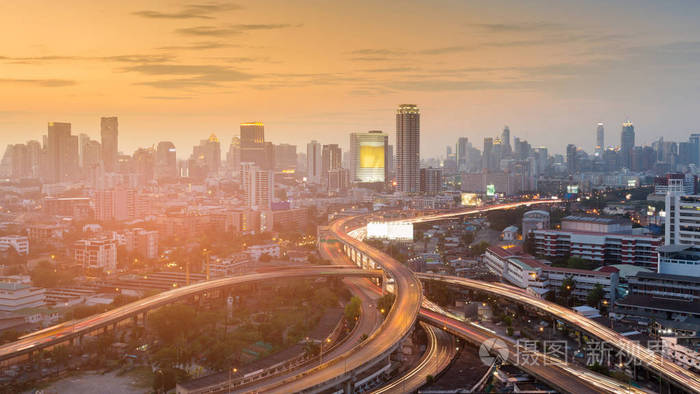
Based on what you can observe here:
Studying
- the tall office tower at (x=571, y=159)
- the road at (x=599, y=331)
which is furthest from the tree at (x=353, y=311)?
the tall office tower at (x=571, y=159)

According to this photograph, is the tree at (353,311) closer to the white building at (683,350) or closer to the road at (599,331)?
the road at (599,331)

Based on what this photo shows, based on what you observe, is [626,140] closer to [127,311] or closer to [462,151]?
[462,151]

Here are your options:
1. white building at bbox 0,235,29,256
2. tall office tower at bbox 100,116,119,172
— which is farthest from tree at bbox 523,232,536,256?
tall office tower at bbox 100,116,119,172

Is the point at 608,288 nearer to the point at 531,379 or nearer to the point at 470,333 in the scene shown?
the point at 470,333

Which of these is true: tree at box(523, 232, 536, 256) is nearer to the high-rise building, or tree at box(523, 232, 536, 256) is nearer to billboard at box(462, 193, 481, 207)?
billboard at box(462, 193, 481, 207)

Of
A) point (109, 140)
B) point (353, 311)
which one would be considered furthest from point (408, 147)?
point (353, 311)

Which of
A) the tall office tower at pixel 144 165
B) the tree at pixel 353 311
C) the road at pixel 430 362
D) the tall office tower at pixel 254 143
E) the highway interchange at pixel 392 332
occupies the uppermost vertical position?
the tall office tower at pixel 254 143

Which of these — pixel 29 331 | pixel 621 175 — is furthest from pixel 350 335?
pixel 621 175
